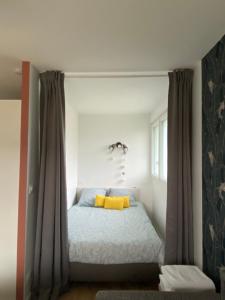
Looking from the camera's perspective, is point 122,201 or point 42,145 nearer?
point 42,145

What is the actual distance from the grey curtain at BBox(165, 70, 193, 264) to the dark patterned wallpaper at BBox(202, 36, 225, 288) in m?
0.23

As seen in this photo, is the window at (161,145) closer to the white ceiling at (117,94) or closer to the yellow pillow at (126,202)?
the white ceiling at (117,94)

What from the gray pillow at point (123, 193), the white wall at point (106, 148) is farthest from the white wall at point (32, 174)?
the white wall at point (106, 148)

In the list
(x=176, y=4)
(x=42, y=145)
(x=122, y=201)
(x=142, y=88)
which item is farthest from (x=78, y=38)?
(x=122, y=201)

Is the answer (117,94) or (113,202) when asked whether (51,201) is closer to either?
(117,94)

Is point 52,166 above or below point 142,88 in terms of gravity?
below

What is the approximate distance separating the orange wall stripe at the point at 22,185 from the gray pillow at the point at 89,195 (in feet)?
7.11

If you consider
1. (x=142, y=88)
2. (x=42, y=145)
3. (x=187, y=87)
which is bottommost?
(x=42, y=145)

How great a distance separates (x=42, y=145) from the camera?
99.3 inches

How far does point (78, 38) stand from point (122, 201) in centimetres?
308

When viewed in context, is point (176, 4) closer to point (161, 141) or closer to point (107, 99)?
point (107, 99)

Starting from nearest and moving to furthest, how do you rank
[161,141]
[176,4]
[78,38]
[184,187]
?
[176,4], [78,38], [184,187], [161,141]

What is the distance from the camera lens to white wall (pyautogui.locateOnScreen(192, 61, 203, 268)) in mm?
2324

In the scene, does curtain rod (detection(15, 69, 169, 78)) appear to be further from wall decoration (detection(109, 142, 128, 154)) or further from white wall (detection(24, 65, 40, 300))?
wall decoration (detection(109, 142, 128, 154))
